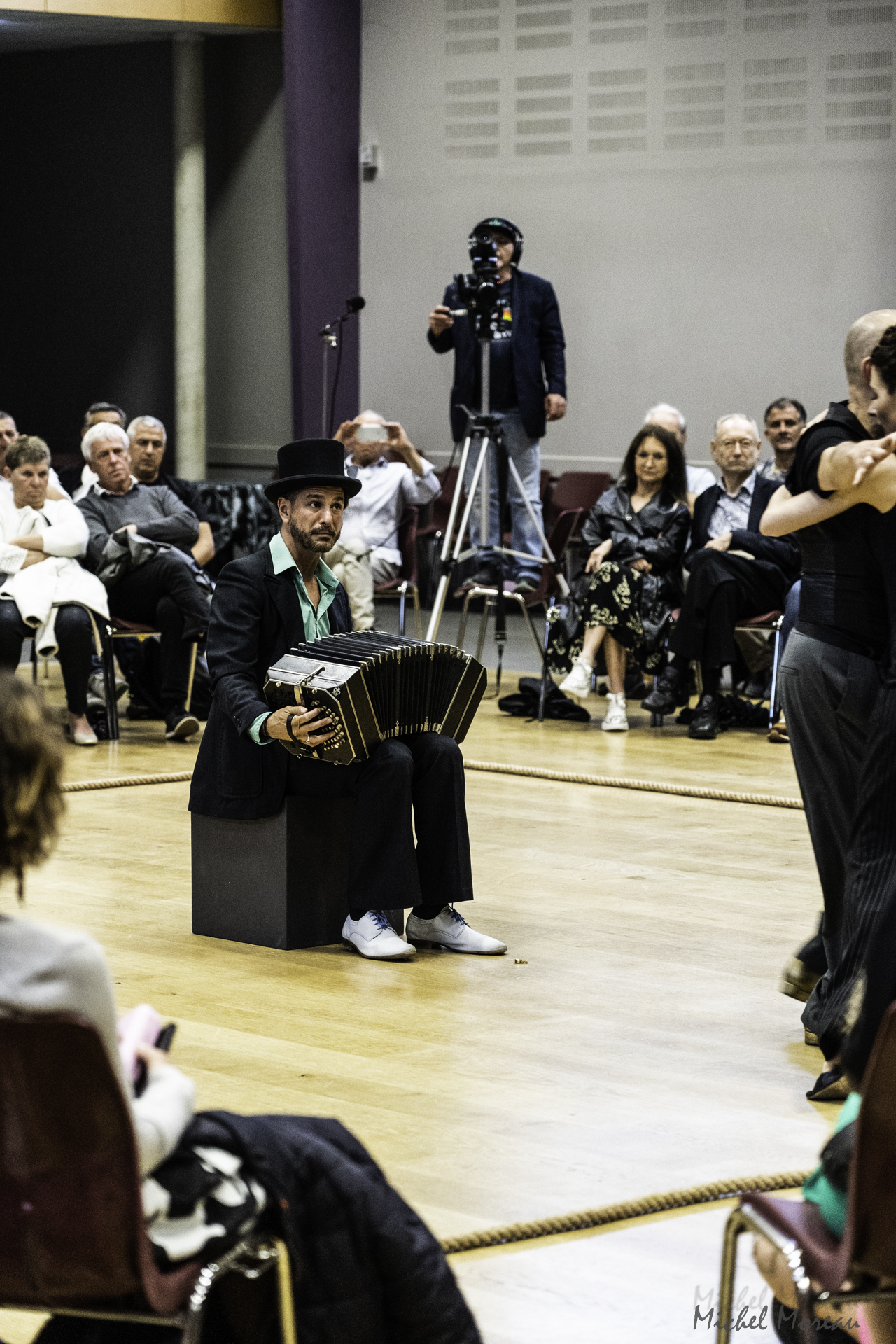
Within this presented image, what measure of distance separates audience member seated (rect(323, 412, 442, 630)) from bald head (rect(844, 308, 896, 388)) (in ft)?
17.7

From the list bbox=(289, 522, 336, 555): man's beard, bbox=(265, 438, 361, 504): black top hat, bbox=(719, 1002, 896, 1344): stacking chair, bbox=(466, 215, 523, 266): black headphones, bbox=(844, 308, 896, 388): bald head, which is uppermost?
bbox=(466, 215, 523, 266): black headphones

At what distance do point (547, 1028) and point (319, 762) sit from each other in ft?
3.02

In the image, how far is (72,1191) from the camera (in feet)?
5.25

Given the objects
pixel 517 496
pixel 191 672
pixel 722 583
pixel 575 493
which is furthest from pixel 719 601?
pixel 575 493

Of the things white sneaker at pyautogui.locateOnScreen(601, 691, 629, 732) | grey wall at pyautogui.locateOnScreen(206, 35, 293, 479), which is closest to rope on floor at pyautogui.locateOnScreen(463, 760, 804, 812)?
white sneaker at pyautogui.locateOnScreen(601, 691, 629, 732)

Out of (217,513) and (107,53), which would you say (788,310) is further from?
(107,53)

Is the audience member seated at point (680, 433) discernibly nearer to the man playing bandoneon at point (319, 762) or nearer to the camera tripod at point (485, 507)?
the camera tripod at point (485, 507)

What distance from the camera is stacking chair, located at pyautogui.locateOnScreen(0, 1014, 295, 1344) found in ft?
5.10

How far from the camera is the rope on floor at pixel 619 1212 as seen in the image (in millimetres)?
2492

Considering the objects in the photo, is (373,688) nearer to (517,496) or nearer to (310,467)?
(310,467)

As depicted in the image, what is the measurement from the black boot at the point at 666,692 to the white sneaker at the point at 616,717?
3.6 inches

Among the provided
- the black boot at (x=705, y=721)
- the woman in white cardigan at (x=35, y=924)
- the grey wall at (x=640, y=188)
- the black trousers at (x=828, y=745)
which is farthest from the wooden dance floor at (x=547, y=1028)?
the grey wall at (x=640, y=188)

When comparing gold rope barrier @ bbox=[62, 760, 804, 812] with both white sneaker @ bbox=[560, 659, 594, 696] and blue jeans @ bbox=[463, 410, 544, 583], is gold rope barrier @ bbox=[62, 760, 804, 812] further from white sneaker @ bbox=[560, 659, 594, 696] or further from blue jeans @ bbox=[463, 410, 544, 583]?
blue jeans @ bbox=[463, 410, 544, 583]

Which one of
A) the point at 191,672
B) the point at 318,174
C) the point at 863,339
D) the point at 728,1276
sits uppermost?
the point at 318,174
